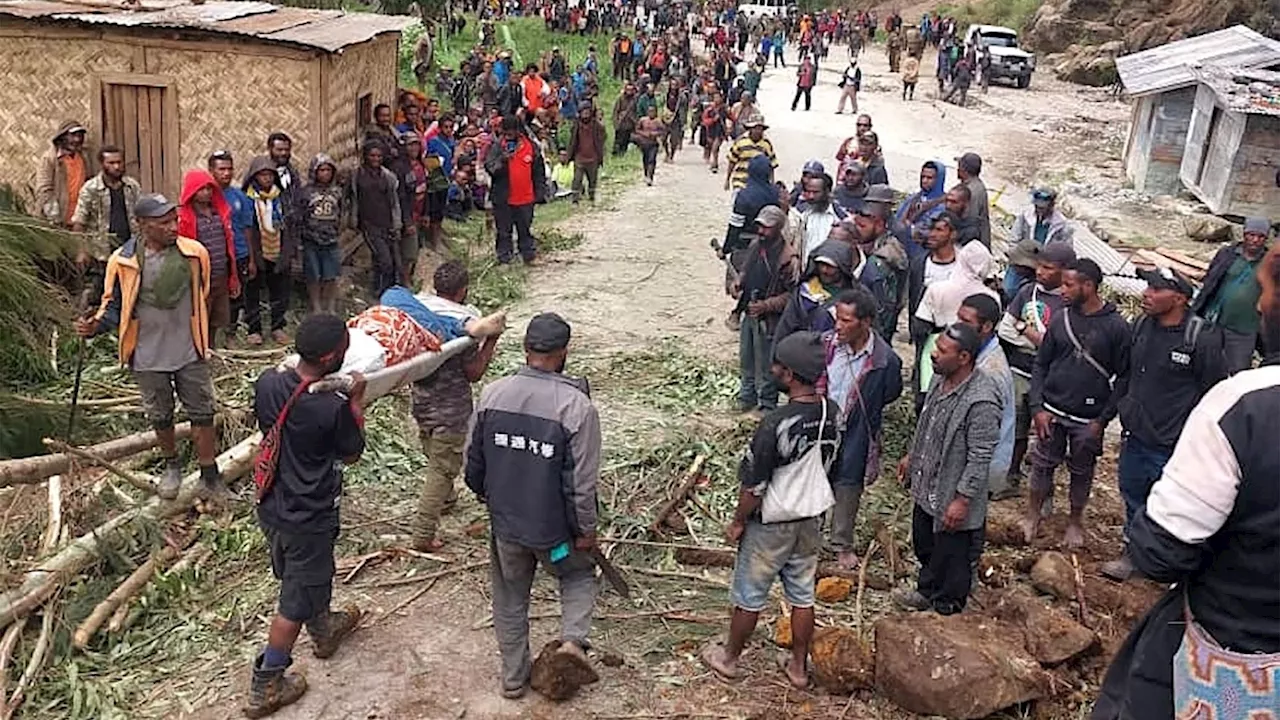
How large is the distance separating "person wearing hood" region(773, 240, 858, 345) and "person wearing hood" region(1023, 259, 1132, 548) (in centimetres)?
120

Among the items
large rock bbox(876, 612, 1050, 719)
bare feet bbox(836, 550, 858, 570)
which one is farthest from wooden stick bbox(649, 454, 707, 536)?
large rock bbox(876, 612, 1050, 719)

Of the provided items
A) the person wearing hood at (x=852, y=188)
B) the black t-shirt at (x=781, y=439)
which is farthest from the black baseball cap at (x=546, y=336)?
the person wearing hood at (x=852, y=188)

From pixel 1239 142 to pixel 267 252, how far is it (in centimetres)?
1347

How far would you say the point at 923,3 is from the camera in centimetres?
5272

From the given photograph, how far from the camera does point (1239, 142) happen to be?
16109mm

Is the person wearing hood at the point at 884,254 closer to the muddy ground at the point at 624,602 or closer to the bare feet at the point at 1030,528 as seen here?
the muddy ground at the point at 624,602

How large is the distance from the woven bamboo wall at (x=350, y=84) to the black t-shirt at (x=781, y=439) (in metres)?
6.74

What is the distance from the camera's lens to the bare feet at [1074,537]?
657 centimetres

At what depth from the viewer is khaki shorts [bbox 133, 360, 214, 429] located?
6.23 m

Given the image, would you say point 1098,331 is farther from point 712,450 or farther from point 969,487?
point 712,450

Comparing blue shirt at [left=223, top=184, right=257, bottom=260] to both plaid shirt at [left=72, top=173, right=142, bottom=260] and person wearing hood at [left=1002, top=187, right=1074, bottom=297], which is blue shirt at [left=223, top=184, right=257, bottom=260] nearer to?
plaid shirt at [left=72, top=173, right=142, bottom=260]

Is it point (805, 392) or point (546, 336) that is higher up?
point (546, 336)

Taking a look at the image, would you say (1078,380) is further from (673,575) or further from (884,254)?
(673,575)

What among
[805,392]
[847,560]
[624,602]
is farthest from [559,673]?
[847,560]
